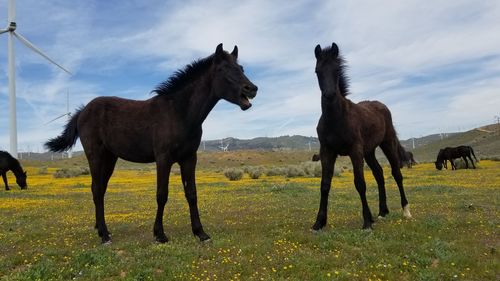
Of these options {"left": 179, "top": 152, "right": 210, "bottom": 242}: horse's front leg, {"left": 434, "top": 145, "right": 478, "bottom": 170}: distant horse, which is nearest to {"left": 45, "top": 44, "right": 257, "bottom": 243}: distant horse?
{"left": 179, "top": 152, "right": 210, "bottom": 242}: horse's front leg

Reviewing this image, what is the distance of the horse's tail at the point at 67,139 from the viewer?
34.7ft

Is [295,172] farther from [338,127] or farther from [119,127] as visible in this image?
[119,127]

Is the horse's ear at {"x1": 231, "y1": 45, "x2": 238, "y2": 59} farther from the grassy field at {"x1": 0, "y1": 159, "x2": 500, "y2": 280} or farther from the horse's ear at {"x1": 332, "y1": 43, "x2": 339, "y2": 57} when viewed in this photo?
the grassy field at {"x1": 0, "y1": 159, "x2": 500, "y2": 280}

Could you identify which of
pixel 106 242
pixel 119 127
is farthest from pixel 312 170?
pixel 106 242

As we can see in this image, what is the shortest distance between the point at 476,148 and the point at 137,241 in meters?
95.5

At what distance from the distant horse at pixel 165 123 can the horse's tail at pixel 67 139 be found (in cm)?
60

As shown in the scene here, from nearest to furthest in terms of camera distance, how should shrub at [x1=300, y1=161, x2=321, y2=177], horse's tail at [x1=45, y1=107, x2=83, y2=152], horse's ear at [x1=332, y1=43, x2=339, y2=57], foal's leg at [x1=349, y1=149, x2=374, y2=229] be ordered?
horse's ear at [x1=332, y1=43, x2=339, y2=57], foal's leg at [x1=349, y1=149, x2=374, y2=229], horse's tail at [x1=45, y1=107, x2=83, y2=152], shrub at [x1=300, y1=161, x2=321, y2=177]

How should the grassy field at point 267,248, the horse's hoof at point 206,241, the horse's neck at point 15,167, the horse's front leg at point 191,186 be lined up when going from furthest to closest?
the horse's neck at point 15,167
the horse's front leg at point 191,186
the horse's hoof at point 206,241
the grassy field at point 267,248

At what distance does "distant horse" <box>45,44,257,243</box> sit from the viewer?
857cm

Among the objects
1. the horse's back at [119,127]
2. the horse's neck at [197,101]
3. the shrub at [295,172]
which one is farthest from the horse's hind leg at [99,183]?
the shrub at [295,172]

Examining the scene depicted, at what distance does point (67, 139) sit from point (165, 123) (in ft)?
11.9

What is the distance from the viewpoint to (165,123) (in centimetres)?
Result: 877

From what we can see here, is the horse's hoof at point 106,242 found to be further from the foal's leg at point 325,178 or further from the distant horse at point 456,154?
the distant horse at point 456,154

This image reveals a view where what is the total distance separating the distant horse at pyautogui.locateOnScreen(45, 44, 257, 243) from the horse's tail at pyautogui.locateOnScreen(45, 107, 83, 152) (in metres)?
0.60
